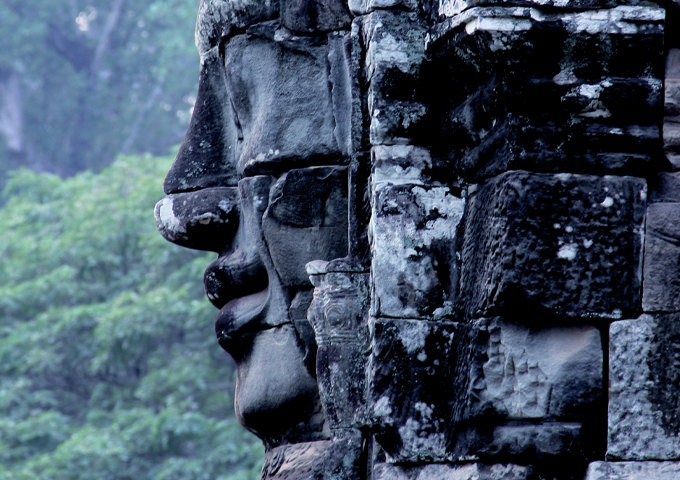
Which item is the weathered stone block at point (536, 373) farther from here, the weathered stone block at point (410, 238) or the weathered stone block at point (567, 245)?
the weathered stone block at point (410, 238)

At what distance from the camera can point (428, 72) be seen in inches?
100

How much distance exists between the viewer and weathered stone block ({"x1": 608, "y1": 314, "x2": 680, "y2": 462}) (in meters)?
2.22

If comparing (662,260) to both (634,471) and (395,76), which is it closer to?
(634,471)

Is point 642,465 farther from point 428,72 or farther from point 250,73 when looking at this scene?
point 250,73

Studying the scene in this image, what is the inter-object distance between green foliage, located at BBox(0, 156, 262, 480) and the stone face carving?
5.89 meters

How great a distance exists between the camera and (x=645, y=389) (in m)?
2.24

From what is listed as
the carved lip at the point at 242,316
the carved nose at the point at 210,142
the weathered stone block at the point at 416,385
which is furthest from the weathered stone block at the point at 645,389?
the carved nose at the point at 210,142

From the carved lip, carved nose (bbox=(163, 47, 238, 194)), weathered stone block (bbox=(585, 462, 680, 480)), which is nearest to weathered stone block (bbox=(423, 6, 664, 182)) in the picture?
weathered stone block (bbox=(585, 462, 680, 480))

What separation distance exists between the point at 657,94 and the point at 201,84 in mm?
1574

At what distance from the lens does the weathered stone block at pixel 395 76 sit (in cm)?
251

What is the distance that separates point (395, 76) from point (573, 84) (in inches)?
17.8

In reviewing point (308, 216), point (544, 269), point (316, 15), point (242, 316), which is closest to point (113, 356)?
point (242, 316)

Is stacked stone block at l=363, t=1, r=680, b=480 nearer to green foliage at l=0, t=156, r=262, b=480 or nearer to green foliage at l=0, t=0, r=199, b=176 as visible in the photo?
green foliage at l=0, t=156, r=262, b=480

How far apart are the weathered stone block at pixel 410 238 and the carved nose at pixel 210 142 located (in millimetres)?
877
